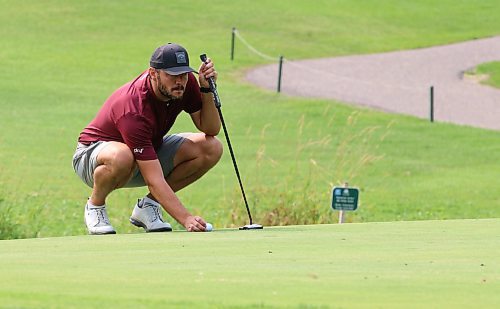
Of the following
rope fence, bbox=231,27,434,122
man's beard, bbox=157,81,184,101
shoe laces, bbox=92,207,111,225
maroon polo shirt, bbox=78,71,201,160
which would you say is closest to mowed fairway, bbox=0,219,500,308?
maroon polo shirt, bbox=78,71,201,160

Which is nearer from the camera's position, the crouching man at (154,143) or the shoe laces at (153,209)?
the crouching man at (154,143)

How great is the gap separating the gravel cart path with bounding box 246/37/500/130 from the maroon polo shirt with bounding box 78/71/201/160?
18.8 meters

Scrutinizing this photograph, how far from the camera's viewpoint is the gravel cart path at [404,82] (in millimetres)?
29781

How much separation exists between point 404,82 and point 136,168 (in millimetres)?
24260

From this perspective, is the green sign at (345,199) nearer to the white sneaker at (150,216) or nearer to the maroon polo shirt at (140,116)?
the white sneaker at (150,216)

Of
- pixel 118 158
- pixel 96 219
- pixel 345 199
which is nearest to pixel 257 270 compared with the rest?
pixel 118 158

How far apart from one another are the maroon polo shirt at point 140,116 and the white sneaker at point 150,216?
0.53 meters

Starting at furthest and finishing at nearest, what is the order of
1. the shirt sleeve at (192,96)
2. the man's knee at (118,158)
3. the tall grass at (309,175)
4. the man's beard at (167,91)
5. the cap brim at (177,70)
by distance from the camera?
the tall grass at (309,175) → the shirt sleeve at (192,96) → the man's knee at (118,158) → the man's beard at (167,91) → the cap brim at (177,70)

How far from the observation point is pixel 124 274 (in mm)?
5918

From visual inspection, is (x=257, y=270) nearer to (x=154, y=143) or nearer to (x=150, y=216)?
(x=154, y=143)

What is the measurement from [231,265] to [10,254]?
1.31 m

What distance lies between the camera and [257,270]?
6.20m

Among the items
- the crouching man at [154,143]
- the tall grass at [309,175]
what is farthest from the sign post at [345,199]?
the crouching man at [154,143]

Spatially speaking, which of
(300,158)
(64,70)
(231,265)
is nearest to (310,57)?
(64,70)
